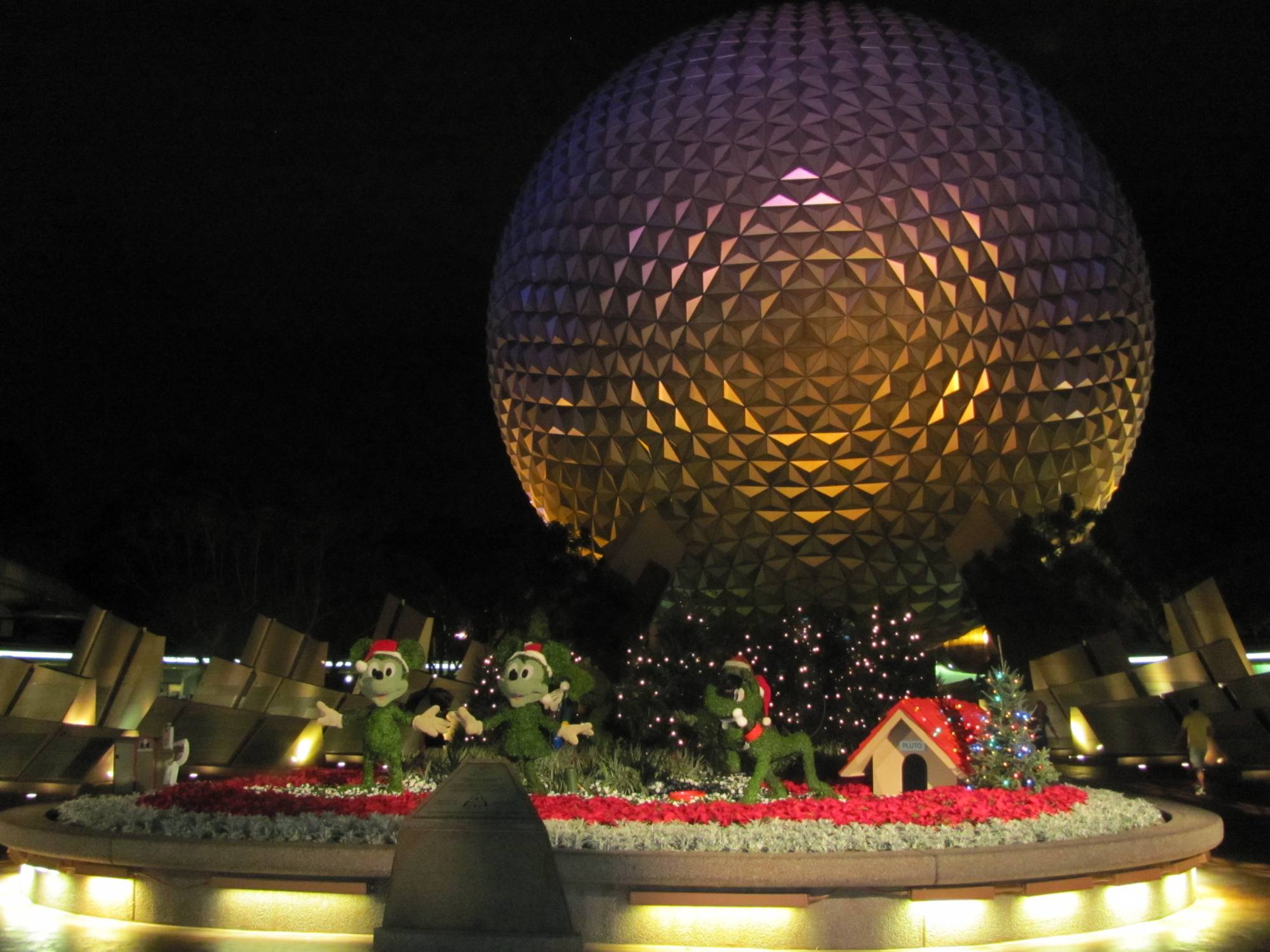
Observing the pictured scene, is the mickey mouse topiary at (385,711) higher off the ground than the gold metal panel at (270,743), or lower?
higher

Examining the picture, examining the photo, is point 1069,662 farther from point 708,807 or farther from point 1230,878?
point 708,807

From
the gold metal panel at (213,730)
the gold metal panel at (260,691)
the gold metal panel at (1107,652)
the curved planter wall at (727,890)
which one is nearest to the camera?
the curved planter wall at (727,890)

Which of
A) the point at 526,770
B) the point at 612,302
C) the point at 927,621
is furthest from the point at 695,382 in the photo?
the point at 526,770

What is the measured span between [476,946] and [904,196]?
17.1m

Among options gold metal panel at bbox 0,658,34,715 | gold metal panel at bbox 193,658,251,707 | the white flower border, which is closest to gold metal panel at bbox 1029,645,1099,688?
the white flower border

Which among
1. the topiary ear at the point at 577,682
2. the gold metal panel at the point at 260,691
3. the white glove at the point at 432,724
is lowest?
the gold metal panel at the point at 260,691

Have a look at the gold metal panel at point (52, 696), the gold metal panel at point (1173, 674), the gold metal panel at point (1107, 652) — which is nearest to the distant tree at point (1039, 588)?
the gold metal panel at point (1107, 652)

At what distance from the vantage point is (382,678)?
45.1 ft

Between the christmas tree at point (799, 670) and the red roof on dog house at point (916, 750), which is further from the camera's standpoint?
the christmas tree at point (799, 670)

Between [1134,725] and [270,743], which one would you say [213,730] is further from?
[1134,725]

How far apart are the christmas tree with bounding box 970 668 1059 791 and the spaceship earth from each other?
1051cm

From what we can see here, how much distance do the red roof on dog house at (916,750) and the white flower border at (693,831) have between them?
1.93 meters

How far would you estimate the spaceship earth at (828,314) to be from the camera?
23.1 m

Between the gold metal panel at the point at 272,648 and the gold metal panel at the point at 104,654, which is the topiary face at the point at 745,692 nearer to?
the gold metal panel at the point at 104,654
